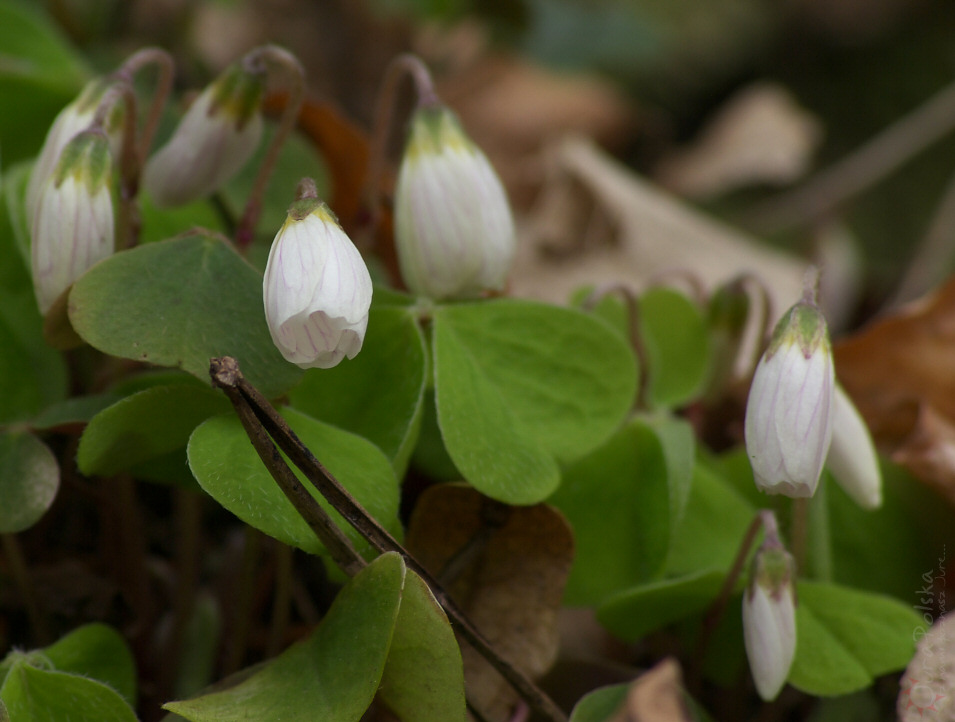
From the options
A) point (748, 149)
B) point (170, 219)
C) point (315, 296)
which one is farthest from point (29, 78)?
point (748, 149)

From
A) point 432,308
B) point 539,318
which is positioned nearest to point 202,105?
point 432,308

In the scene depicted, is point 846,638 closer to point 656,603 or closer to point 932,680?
point 932,680

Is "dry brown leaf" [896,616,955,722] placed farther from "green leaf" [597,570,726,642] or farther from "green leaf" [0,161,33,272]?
"green leaf" [0,161,33,272]

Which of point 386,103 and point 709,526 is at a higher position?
point 386,103

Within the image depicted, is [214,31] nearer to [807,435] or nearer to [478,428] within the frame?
[478,428]

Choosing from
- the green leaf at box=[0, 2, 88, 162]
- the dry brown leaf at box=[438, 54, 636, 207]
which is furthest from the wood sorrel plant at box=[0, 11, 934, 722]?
the dry brown leaf at box=[438, 54, 636, 207]


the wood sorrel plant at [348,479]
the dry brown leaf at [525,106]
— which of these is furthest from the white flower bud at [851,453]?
the dry brown leaf at [525,106]
